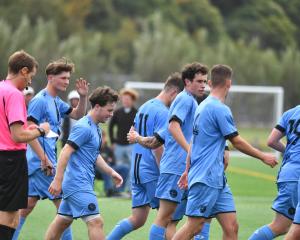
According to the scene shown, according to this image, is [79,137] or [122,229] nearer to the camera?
[79,137]

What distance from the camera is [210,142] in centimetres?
1001

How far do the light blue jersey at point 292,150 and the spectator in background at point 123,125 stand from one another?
9.54 meters

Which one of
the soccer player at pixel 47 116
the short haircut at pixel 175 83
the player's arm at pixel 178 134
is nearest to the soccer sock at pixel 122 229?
the soccer player at pixel 47 116

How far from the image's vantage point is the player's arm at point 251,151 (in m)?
9.81

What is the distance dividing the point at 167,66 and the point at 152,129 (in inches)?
2028

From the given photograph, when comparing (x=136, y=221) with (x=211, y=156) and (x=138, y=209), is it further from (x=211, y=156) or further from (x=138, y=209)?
(x=211, y=156)

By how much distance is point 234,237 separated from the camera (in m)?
10.1

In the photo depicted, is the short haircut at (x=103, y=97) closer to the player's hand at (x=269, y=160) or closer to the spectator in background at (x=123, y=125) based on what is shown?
the player's hand at (x=269, y=160)

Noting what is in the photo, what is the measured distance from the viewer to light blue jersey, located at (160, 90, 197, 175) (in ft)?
35.9

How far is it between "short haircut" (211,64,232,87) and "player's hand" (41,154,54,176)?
7.47 feet

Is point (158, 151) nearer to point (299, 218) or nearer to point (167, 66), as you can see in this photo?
point (299, 218)

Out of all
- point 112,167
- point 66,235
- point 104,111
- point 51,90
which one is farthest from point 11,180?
point 112,167

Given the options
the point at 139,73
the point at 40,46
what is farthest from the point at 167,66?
the point at 40,46

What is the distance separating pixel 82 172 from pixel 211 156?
145cm
